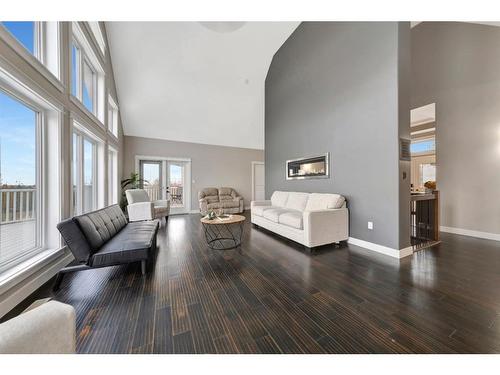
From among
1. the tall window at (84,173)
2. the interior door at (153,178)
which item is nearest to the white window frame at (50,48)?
the tall window at (84,173)

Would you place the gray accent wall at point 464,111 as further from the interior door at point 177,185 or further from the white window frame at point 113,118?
the white window frame at point 113,118

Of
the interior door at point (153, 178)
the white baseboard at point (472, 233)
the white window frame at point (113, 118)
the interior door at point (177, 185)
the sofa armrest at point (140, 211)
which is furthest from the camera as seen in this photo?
the interior door at point (177, 185)

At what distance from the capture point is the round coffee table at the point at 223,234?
2.98 meters

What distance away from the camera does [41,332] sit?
0.64m

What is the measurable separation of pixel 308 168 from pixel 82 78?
14.0 feet

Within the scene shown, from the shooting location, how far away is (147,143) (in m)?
6.27

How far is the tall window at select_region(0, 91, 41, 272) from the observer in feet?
5.44

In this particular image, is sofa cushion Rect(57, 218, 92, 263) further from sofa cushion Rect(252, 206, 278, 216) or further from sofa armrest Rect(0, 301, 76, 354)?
sofa cushion Rect(252, 206, 278, 216)

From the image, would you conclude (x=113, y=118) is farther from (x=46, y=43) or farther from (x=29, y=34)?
(x=29, y=34)

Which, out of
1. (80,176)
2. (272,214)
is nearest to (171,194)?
(80,176)

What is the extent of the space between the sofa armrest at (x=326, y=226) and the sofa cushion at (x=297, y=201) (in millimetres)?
804

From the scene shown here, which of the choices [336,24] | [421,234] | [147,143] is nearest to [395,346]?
[421,234]

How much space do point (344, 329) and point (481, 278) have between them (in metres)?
1.85
